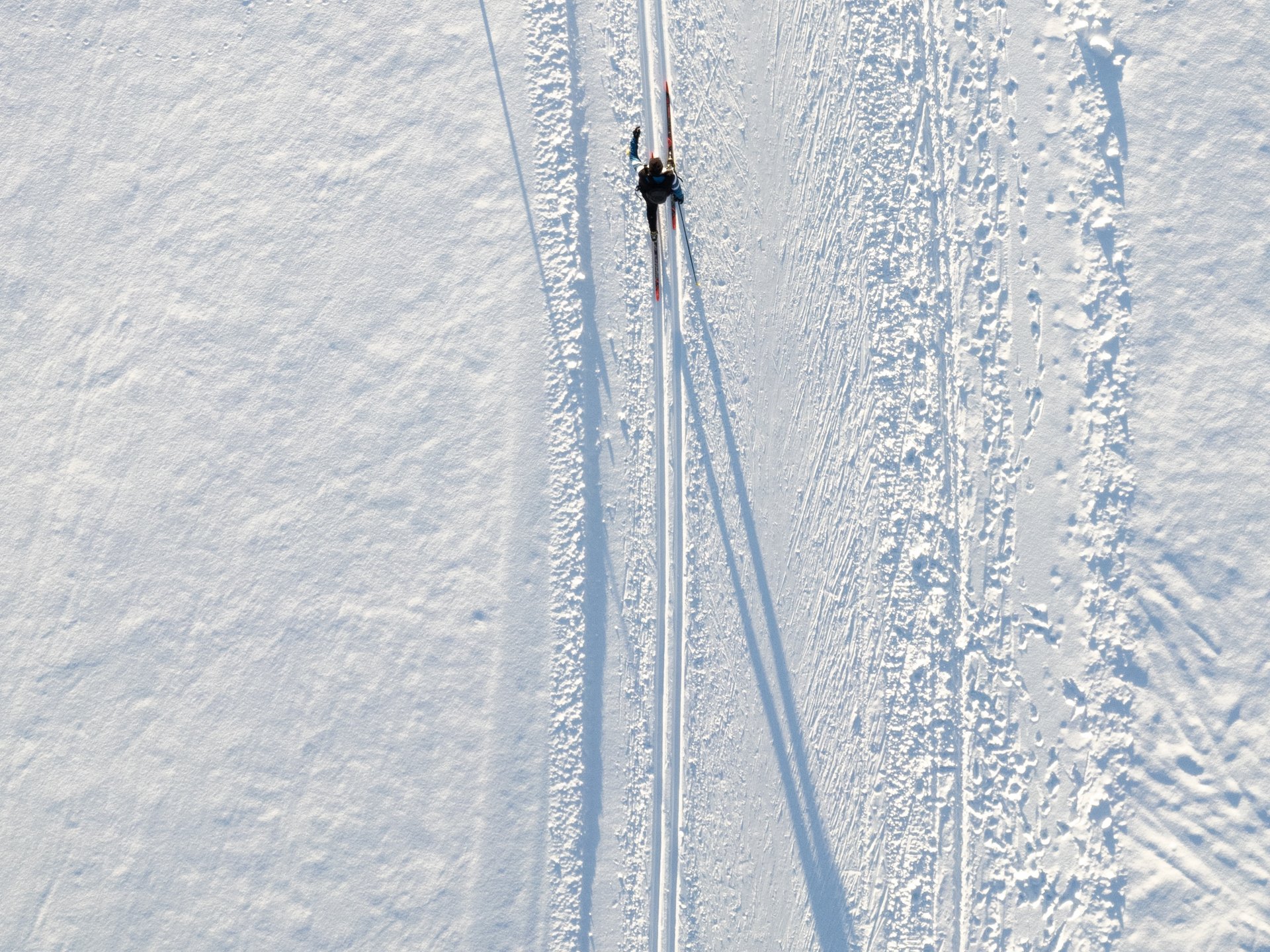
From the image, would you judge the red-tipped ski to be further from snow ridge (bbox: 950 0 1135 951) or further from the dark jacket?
snow ridge (bbox: 950 0 1135 951)

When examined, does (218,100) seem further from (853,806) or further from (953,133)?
(853,806)

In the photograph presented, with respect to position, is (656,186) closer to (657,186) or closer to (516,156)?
(657,186)

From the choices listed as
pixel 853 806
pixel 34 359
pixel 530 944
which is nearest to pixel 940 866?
pixel 853 806

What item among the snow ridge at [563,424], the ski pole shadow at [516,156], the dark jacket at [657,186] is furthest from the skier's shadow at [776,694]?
the ski pole shadow at [516,156]

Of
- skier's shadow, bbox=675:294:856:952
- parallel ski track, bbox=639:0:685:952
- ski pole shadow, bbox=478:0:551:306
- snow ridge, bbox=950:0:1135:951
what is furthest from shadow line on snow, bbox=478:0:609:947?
snow ridge, bbox=950:0:1135:951

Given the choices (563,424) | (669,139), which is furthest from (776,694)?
(669,139)

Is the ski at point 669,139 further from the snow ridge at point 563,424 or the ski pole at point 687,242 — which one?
the snow ridge at point 563,424
